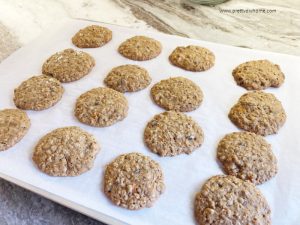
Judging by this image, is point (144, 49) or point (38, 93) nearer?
point (38, 93)

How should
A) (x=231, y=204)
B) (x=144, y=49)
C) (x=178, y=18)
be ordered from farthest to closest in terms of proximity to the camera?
(x=178, y=18) < (x=144, y=49) < (x=231, y=204)

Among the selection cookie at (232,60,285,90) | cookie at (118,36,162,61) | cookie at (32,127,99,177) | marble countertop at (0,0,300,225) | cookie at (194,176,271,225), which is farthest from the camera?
marble countertop at (0,0,300,225)

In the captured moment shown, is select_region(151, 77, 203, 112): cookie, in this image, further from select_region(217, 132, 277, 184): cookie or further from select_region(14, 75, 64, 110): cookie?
select_region(14, 75, 64, 110): cookie

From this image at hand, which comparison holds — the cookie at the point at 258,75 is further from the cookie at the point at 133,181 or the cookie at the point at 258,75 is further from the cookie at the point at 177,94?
the cookie at the point at 133,181

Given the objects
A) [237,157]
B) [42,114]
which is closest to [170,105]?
[237,157]

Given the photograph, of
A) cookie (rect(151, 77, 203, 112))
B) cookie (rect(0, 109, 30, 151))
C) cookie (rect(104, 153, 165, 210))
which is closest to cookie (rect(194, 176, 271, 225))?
cookie (rect(104, 153, 165, 210))

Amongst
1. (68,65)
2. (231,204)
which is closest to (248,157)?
(231,204)

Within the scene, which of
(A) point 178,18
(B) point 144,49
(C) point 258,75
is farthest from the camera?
(A) point 178,18

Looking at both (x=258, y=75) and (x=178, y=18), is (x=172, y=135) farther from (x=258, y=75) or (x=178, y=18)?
(x=178, y=18)
